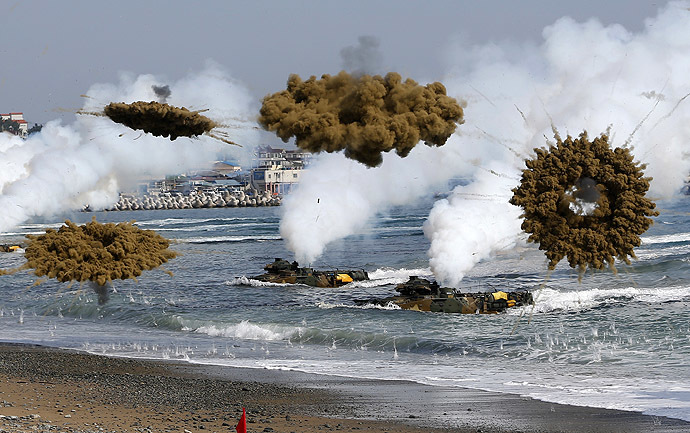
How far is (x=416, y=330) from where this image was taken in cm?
4194

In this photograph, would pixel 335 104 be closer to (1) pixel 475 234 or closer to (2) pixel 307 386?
(2) pixel 307 386

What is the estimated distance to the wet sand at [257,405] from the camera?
22.1 meters

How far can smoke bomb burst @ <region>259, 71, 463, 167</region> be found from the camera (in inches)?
520

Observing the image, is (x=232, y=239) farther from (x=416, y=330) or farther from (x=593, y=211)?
(x=593, y=211)

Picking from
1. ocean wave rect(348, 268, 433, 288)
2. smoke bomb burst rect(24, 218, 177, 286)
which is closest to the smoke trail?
ocean wave rect(348, 268, 433, 288)

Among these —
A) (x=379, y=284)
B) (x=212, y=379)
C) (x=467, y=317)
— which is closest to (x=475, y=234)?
(x=379, y=284)

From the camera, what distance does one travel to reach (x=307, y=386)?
28125 millimetres

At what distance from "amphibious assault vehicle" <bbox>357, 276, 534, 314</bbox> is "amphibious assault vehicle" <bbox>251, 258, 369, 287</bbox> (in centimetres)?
1441

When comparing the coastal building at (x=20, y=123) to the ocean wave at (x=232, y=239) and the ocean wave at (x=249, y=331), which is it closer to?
the ocean wave at (x=249, y=331)

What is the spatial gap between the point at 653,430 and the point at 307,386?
32.8 feet

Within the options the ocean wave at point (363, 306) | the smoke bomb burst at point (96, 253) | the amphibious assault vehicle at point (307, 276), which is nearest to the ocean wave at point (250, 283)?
the amphibious assault vehicle at point (307, 276)

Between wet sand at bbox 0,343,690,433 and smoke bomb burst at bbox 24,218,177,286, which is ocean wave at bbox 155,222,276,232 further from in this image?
smoke bomb burst at bbox 24,218,177,286

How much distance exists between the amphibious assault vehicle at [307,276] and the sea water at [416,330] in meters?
1.07

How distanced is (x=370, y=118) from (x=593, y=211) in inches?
138
